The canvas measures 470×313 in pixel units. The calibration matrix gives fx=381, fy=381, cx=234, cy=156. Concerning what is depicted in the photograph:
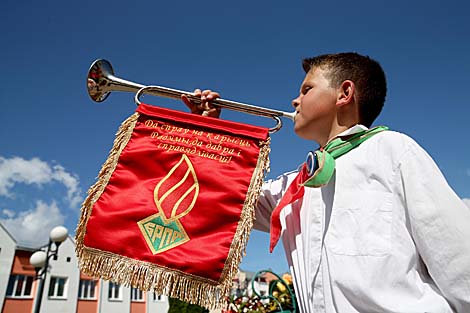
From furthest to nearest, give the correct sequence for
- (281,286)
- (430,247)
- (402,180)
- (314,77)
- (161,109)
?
(281,286) → (161,109) → (314,77) → (402,180) → (430,247)

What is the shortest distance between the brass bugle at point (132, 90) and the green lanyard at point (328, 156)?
490 mm

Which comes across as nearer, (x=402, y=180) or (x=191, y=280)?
(x=402, y=180)

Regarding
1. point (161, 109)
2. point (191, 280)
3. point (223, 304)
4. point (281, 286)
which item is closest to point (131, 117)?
point (161, 109)

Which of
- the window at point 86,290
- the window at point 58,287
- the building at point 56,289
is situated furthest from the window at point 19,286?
the window at point 86,290

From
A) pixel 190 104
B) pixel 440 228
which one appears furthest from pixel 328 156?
pixel 190 104

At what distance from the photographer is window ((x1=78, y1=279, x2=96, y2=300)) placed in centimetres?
2166

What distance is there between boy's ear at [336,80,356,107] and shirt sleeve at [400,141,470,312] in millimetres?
526

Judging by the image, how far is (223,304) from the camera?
5.32ft

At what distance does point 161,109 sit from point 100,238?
74 centimetres

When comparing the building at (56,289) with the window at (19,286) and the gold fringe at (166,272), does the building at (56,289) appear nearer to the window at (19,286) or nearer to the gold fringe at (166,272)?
the window at (19,286)

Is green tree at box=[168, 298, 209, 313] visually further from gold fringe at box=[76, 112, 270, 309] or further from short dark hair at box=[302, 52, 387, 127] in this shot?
short dark hair at box=[302, 52, 387, 127]

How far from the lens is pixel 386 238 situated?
1258 millimetres

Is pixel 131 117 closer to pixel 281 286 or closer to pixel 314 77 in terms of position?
pixel 314 77

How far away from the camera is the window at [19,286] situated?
19016 millimetres
